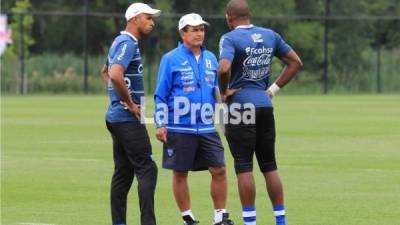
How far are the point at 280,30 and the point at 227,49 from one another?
44899mm

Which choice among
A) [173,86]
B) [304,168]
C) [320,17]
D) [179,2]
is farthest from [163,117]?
[179,2]

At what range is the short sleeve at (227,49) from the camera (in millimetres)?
10758

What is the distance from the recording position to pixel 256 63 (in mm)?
10969

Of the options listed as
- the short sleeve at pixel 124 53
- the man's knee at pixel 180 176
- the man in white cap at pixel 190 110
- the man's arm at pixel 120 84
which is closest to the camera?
the man's arm at pixel 120 84

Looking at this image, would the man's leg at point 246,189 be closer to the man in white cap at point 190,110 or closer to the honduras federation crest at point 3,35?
the man in white cap at point 190,110

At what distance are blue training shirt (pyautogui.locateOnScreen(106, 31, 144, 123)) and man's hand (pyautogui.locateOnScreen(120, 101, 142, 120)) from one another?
7 centimetres

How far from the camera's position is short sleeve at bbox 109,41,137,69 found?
10562mm

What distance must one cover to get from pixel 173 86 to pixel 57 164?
7120mm

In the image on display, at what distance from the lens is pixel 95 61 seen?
53844mm

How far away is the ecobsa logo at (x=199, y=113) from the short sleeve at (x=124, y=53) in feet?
1.90

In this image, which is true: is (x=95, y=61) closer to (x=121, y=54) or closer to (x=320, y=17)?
(x=320, y=17)

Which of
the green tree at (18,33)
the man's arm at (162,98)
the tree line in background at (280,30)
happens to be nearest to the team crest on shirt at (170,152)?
the man's arm at (162,98)

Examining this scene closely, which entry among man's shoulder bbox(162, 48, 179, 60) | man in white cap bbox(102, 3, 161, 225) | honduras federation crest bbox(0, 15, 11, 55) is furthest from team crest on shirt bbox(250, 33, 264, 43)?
honduras federation crest bbox(0, 15, 11, 55)

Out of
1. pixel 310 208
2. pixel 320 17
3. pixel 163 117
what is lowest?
pixel 310 208
